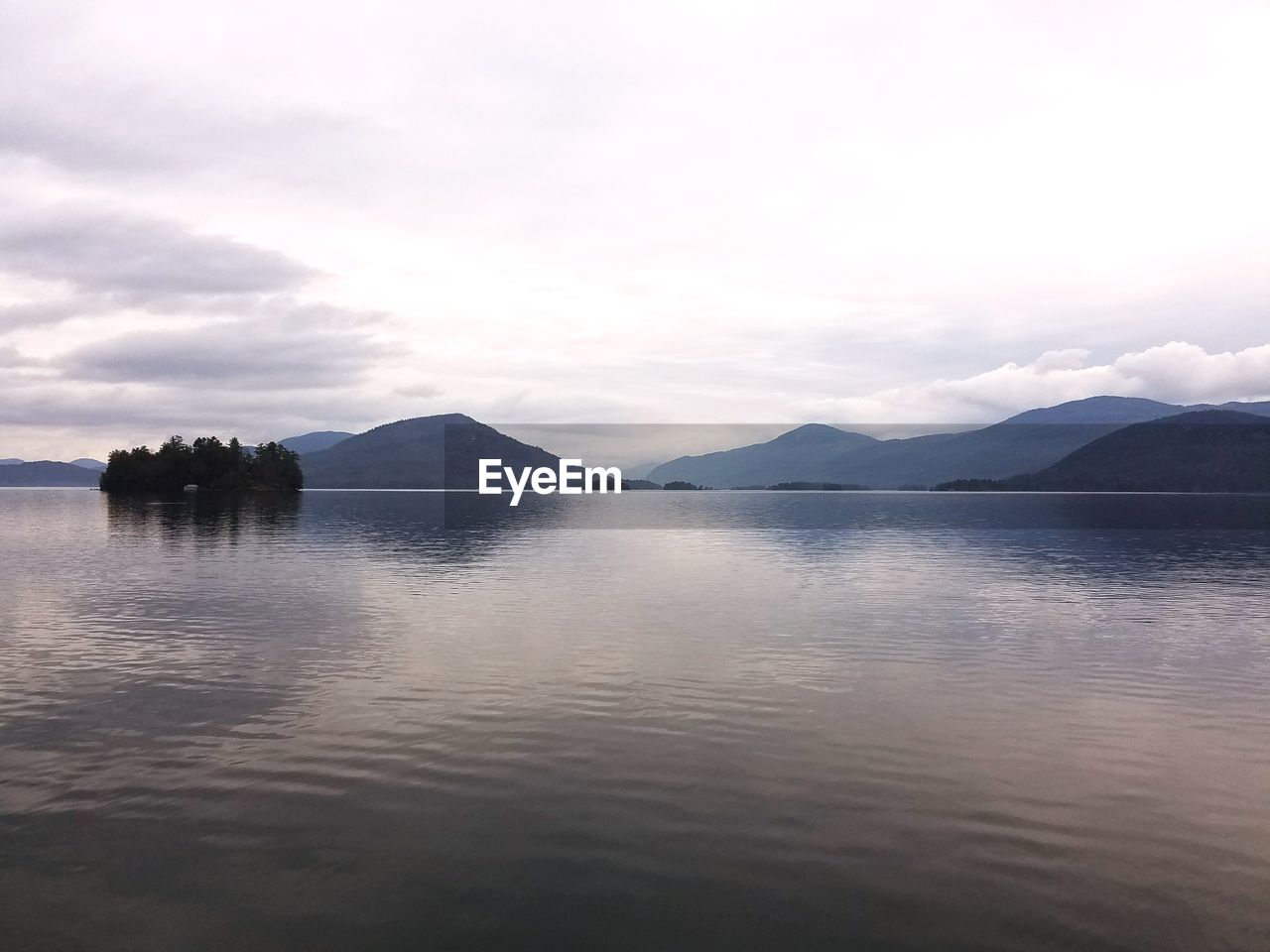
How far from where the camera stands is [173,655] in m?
38.5

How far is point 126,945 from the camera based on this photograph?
47.4 ft

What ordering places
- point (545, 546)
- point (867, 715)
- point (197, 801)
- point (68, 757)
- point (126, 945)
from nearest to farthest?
1. point (126, 945)
2. point (197, 801)
3. point (68, 757)
4. point (867, 715)
5. point (545, 546)

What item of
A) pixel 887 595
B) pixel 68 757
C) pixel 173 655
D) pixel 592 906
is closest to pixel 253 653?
pixel 173 655

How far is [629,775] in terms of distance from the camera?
22.8m

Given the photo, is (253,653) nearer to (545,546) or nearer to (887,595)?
(887,595)

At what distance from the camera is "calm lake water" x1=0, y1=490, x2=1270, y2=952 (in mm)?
15578

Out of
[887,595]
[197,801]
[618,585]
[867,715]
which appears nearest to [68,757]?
[197,801]

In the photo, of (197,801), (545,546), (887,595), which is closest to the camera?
(197,801)

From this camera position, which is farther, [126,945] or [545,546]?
[545,546]

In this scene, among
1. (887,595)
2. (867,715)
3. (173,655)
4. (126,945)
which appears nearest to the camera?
(126,945)

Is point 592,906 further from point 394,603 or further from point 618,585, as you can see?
point 618,585

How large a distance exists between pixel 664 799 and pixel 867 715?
10.8m

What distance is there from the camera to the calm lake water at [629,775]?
15.6 metres

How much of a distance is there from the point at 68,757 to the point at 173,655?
15170 mm
